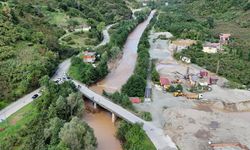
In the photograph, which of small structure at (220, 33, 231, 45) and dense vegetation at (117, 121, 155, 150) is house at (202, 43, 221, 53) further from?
dense vegetation at (117, 121, 155, 150)

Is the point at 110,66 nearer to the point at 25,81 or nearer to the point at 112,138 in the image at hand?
the point at 25,81

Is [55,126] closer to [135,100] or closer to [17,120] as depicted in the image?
[17,120]

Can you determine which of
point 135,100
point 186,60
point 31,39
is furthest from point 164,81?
point 31,39

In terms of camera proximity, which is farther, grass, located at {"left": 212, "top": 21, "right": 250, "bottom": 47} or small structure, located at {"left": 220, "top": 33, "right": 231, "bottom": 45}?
grass, located at {"left": 212, "top": 21, "right": 250, "bottom": 47}

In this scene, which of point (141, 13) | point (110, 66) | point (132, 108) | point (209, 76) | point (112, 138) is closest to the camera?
point (112, 138)

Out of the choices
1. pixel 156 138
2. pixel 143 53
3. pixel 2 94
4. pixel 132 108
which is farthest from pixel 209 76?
pixel 2 94

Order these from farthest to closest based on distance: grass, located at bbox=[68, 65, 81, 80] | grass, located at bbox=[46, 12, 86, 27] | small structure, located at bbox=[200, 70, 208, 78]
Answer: grass, located at bbox=[46, 12, 86, 27] < small structure, located at bbox=[200, 70, 208, 78] < grass, located at bbox=[68, 65, 81, 80]

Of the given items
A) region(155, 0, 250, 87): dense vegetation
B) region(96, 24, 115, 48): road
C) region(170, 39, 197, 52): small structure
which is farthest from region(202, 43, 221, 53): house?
region(96, 24, 115, 48): road
